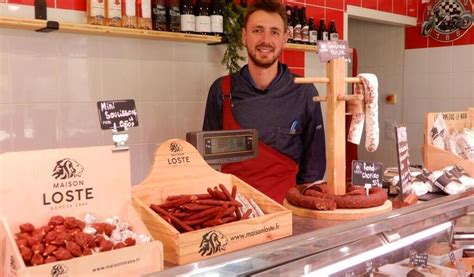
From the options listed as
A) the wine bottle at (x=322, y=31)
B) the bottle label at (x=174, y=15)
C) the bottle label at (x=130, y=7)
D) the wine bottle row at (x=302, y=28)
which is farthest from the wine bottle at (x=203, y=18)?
the wine bottle at (x=322, y=31)

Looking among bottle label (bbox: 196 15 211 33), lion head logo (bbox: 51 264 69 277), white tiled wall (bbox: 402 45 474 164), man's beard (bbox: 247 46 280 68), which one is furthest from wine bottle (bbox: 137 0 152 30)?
white tiled wall (bbox: 402 45 474 164)

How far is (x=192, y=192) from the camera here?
1.50 metres

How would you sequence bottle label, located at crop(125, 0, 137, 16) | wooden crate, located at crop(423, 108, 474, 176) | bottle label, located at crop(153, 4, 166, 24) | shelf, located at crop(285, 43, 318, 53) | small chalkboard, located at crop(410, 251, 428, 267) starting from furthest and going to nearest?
shelf, located at crop(285, 43, 318, 53) < bottle label, located at crop(153, 4, 166, 24) < bottle label, located at crop(125, 0, 137, 16) < wooden crate, located at crop(423, 108, 474, 176) < small chalkboard, located at crop(410, 251, 428, 267)

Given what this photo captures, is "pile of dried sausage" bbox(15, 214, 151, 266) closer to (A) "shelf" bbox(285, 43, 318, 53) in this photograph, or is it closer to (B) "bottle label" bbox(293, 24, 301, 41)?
(A) "shelf" bbox(285, 43, 318, 53)

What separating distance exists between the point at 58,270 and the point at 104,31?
2275 mm

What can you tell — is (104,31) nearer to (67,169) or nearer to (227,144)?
(227,144)

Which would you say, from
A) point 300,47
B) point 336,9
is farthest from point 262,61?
point 336,9

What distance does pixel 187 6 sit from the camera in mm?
3484

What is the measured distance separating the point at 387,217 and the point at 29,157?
1.02 metres

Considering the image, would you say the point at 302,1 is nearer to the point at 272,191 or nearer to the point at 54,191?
the point at 272,191

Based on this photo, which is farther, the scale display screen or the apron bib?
the apron bib

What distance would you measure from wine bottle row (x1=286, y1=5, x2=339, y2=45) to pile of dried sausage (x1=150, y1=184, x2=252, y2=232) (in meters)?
3.05

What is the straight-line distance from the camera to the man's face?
9.81ft

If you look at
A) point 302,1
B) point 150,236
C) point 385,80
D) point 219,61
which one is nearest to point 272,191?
point 219,61
